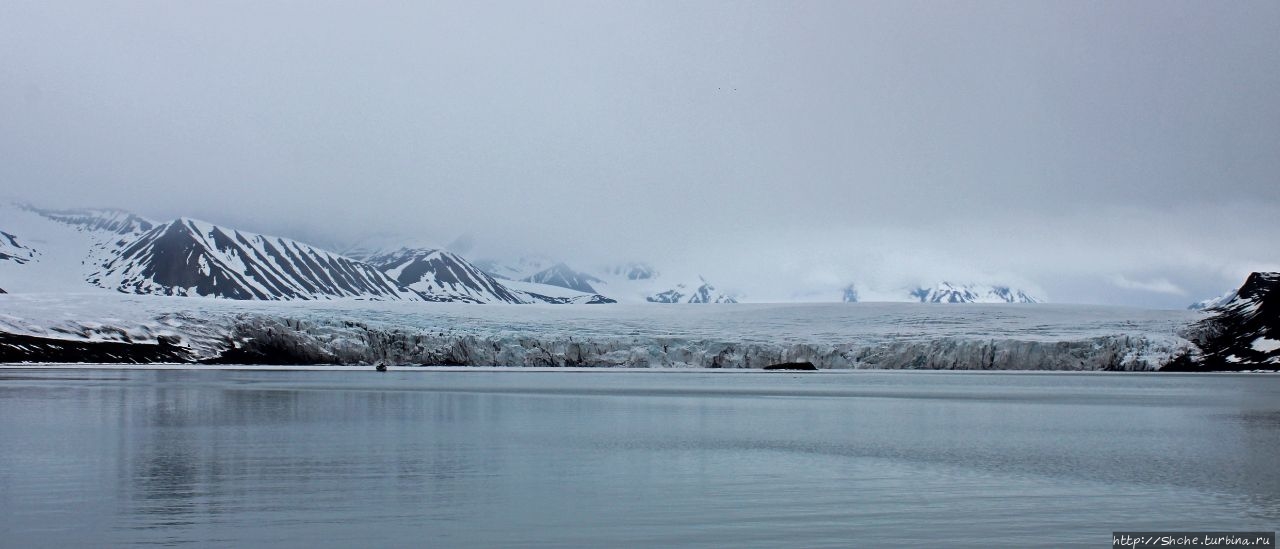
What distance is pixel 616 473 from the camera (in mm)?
9961

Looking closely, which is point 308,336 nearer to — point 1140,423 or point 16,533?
point 1140,423

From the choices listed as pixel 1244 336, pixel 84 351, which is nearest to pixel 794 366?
pixel 1244 336

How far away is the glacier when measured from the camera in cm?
4006

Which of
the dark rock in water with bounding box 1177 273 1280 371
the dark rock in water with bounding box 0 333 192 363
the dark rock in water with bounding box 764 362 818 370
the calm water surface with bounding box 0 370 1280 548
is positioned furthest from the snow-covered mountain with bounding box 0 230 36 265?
the calm water surface with bounding box 0 370 1280 548

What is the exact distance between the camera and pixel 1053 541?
6691mm

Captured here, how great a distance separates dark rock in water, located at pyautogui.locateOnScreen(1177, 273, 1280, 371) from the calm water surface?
893 inches

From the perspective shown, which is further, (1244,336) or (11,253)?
(11,253)

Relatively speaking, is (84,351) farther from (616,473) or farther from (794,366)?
(616,473)

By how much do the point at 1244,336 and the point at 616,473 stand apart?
3845 cm

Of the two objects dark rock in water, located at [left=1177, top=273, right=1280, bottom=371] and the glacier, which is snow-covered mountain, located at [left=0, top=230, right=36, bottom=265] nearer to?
the glacier

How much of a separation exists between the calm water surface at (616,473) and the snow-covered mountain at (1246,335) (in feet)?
75.1

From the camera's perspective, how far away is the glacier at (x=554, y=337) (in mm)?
40062

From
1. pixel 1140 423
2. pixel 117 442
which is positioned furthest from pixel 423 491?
pixel 1140 423

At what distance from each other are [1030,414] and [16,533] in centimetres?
1542
